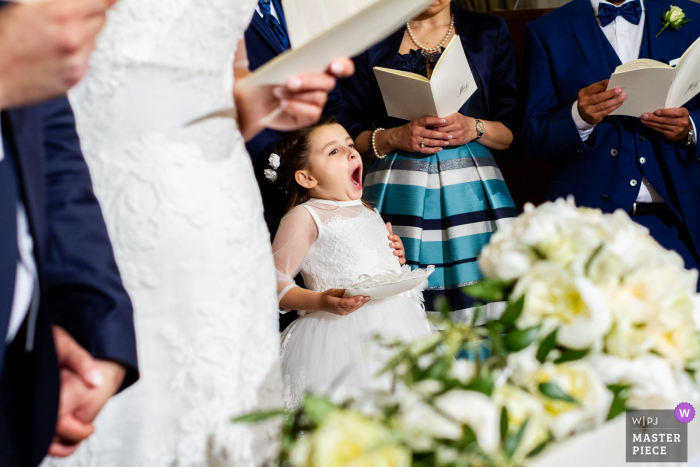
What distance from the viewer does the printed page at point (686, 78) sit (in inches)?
78.0

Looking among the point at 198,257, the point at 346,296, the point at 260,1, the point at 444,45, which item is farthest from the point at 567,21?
the point at 198,257

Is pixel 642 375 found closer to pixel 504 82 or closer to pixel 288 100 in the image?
pixel 288 100

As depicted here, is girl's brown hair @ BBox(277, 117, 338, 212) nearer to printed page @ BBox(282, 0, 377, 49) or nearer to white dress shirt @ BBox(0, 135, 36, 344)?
printed page @ BBox(282, 0, 377, 49)

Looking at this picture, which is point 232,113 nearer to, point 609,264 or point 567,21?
point 609,264

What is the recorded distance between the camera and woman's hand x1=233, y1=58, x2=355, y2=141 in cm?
95

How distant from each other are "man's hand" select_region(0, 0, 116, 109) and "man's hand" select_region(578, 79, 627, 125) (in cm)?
187

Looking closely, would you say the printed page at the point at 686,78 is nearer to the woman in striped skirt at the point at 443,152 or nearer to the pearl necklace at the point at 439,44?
the woman in striped skirt at the point at 443,152

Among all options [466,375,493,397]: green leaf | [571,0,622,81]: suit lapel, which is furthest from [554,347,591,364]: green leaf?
[571,0,622,81]: suit lapel

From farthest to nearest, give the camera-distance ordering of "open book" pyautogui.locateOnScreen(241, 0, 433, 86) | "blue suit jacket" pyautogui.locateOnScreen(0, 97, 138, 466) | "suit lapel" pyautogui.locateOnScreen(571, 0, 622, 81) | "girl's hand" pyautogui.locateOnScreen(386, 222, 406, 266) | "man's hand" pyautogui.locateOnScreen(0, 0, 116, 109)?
"suit lapel" pyautogui.locateOnScreen(571, 0, 622, 81)
"girl's hand" pyautogui.locateOnScreen(386, 222, 406, 266)
"open book" pyautogui.locateOnScreen(241, 0, 433, 86)
"blue suit jacket" pyautogui.locateOnScreen(0, 97, 138, 466)
"man's hand" pyautogui.locateOnScreen(0, 0, 116, 109)

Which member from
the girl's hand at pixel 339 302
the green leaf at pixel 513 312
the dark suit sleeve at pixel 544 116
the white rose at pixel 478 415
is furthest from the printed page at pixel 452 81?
the white rose at pixel 478 415

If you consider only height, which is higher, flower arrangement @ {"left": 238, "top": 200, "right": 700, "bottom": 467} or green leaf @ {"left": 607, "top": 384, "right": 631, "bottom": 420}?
flower arrangement @ {"left": 238, "top": 200, "right": 700, "bottom": 467}

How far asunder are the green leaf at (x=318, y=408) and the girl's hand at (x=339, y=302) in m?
1.36

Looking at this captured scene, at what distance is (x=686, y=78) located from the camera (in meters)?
2.10

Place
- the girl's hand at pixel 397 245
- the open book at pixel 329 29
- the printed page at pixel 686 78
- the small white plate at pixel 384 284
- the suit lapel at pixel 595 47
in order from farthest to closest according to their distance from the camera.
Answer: the suit lapel at pixel 595 47 < the girl's hand at pixel 397 245 < the printed page at pixel 686 78 < the small white plate at pixel 384 284 < the open book at pixel 329 29
